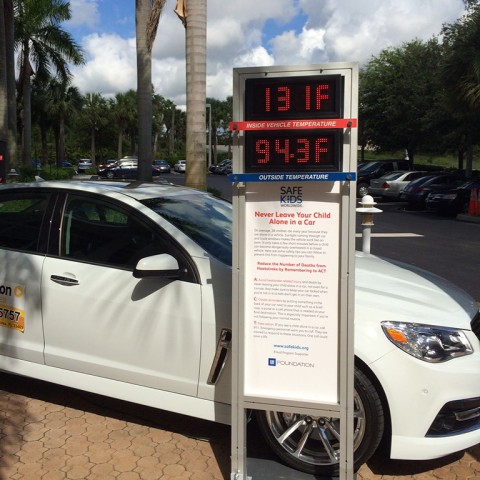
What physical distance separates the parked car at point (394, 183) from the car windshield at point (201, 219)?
21.0 meters

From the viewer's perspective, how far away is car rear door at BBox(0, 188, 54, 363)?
3.86 m

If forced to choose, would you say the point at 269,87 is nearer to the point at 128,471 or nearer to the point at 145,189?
the point at 145,189

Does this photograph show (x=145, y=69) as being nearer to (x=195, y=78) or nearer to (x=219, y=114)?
(x=195, y=78)

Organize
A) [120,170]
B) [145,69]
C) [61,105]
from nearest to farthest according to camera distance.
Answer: [145,69] < [120,170] < [61,105]

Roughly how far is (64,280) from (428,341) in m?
2.26

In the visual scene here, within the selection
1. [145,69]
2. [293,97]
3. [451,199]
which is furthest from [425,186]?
[293,97]

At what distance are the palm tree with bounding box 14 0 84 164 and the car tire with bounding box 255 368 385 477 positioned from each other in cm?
2367

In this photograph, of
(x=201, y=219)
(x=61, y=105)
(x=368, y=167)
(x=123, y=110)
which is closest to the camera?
(x=201, y=219)

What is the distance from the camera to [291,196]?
289 cm

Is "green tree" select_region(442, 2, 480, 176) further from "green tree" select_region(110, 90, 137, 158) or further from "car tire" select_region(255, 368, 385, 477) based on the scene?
"green tree" select_region(110, 90, 137, 158)

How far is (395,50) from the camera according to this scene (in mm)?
34406

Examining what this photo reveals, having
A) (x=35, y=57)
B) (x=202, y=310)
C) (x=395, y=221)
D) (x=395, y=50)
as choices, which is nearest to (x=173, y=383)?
(x=202, y=310)

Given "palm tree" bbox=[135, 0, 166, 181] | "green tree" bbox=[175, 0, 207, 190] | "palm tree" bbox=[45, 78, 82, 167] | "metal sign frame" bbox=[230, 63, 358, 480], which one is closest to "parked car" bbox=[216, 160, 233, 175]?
"palm tree" bbox=[45, 78, 82, 167]

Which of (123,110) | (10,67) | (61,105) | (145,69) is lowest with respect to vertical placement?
(145,69)
